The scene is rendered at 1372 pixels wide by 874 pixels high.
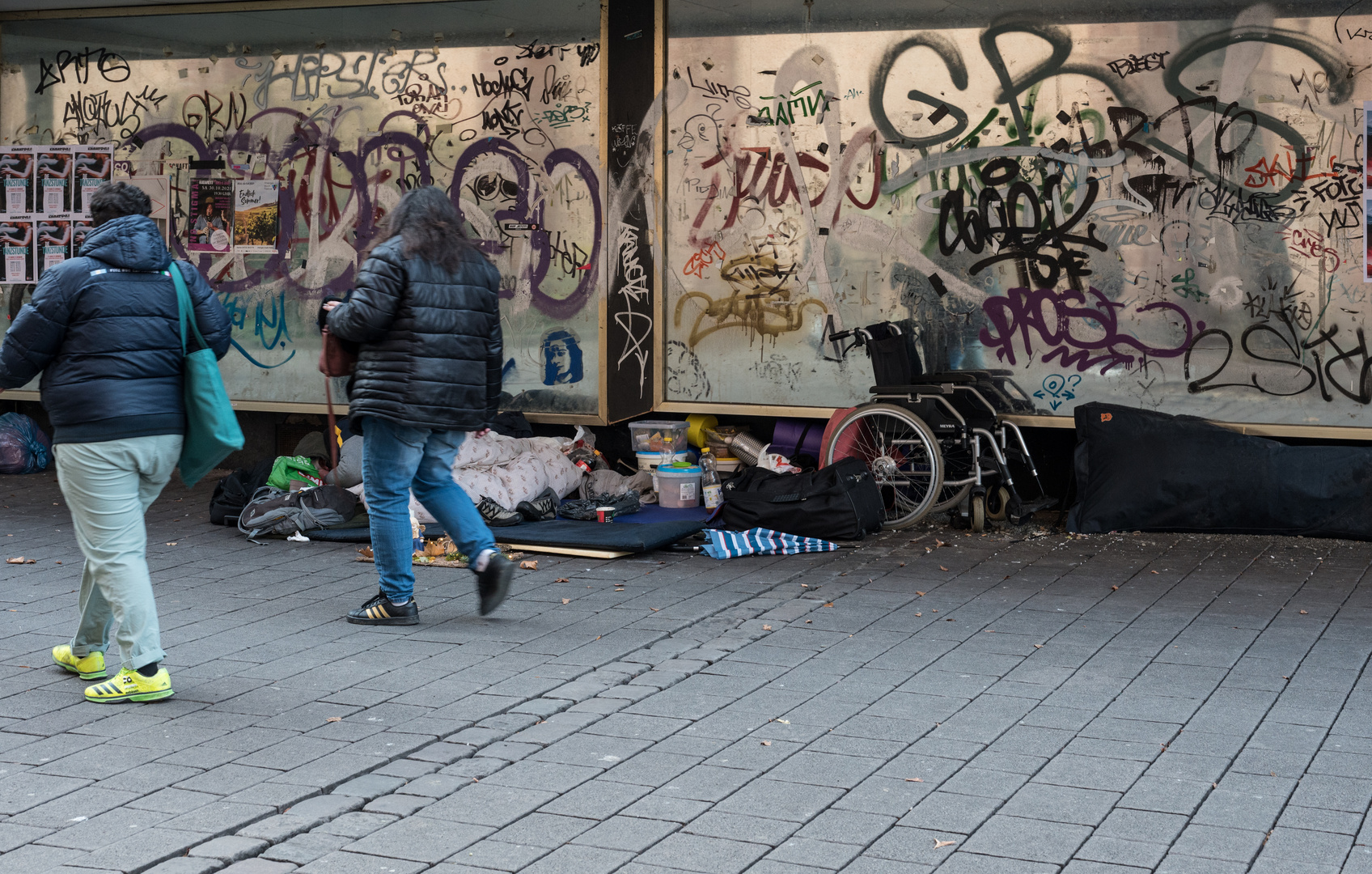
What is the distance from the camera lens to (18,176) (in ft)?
37.7

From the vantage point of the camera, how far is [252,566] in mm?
7652

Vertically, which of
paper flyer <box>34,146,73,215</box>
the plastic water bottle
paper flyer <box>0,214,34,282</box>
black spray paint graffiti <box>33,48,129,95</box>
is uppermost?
black spray paint graffiti <box>33,48,129,95</box>

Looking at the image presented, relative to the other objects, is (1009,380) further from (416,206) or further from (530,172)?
(416,206)

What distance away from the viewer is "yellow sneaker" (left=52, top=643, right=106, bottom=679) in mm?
5355

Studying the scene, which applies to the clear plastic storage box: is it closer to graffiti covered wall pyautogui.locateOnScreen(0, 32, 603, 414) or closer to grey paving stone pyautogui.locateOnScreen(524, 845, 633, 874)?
graffiti covered wall pyautogui.locateOnScreen(0, 32, 603, 414)

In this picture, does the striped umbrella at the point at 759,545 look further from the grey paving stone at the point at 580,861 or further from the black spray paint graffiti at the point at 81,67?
the black spray paint graffiti at the point at 81,67

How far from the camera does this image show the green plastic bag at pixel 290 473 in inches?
360

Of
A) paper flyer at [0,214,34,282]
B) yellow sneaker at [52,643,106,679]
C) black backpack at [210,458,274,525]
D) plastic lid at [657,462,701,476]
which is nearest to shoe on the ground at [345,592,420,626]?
yellow sneaker at [52,643,106,679]

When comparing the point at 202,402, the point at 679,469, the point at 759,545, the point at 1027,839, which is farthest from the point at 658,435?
the point at 1027,839

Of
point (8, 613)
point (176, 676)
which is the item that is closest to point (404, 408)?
point (176, 676)

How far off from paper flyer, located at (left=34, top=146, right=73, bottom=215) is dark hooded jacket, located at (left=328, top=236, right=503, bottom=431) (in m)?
6.45

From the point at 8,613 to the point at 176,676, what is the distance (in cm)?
150

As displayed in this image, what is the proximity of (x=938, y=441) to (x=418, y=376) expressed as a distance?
3905 millimetres

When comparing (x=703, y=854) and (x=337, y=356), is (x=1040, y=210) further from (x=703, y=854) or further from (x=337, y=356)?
(x=703, y=854)
